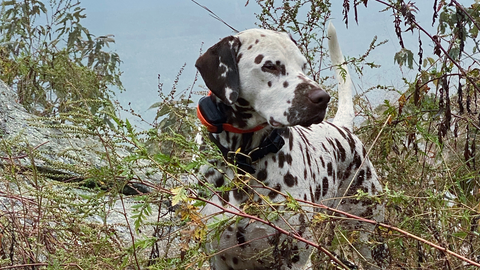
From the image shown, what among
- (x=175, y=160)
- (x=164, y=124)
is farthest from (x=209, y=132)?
(x=164, y=124)

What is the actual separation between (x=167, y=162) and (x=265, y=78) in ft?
3.36

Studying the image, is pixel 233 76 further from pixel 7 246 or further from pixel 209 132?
pixel 7 246

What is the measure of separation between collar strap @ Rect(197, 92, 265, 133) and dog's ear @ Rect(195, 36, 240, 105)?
11 centimetres

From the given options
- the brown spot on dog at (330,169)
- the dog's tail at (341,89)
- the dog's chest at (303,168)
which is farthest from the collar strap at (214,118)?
the dog's tail at (341,89)

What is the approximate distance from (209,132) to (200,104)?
16 cm

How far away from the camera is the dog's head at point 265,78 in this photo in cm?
284

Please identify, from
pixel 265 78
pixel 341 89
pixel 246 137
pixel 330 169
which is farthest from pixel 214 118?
pixel 341 89

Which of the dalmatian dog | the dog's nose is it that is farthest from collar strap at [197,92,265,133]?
the dog's nose

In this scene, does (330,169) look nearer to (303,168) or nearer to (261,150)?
(303,168)

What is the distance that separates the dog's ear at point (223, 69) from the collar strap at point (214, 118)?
0.11 m

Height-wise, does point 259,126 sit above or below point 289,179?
above

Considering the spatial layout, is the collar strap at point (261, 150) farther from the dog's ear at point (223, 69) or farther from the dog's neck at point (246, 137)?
the dog's ear at point (223, 69)

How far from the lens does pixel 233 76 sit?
3055 mm

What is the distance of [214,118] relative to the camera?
3123mm
